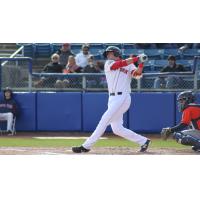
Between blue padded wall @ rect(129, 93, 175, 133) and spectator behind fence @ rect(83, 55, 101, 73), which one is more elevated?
spectator behind fence @ rect(83, 55, 101, 73)

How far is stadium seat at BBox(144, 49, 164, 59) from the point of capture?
15.9m

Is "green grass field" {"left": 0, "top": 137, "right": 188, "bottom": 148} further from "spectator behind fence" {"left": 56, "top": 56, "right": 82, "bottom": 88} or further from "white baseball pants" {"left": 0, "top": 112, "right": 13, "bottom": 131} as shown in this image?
"spectator behind fence" {"left": 56, "top": 56, "right": 82, "bottom": 88}

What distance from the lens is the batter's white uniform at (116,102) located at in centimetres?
905

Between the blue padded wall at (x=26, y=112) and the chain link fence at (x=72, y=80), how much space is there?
0.70 feet

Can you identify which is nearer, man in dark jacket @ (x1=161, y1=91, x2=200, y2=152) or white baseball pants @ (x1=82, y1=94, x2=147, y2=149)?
white baseball pants @ (x1=82, y1=94, x2=147, y2=149)

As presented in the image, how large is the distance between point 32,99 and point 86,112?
1.24 meters

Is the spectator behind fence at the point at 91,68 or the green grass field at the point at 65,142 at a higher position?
the spectator behind fence at the point at 91,68

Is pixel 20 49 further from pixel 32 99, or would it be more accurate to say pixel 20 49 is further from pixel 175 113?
pixel 175 113

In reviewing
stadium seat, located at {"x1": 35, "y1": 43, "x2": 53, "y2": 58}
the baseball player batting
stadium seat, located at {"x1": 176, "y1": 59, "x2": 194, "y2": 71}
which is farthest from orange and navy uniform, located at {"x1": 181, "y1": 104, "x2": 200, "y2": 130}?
stadium seat, located at {"x1": 35, "y1": 43, "x2": 53, "y2": 58}

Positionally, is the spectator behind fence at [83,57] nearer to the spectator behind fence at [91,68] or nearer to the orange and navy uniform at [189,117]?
the spectator behind fence at [91,68]

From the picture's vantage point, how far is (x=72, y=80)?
45.7ft

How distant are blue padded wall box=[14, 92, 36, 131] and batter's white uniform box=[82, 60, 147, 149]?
5100mm

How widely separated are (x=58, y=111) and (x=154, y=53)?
326cm

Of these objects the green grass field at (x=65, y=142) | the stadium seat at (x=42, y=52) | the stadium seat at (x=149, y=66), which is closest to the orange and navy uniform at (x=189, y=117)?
the green grass field at (x=65, y=142)
